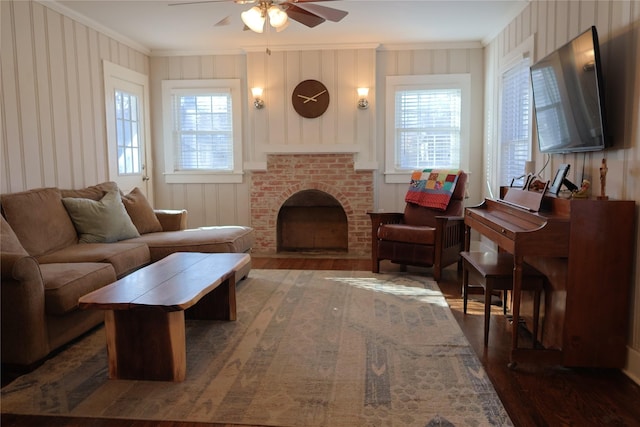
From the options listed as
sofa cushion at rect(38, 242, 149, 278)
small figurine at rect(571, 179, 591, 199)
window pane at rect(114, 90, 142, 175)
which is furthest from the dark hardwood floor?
window pane at rect(114, 90, 142, 175)

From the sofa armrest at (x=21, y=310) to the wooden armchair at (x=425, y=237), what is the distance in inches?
118

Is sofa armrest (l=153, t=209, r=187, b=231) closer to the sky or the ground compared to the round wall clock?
closer to the ground

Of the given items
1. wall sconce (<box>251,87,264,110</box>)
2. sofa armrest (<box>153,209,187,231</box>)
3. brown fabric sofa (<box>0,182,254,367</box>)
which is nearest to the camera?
brown fabric sofa (<box>0,182,254,367</box>)

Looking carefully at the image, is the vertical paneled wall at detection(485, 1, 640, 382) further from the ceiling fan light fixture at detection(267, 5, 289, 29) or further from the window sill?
the window sill

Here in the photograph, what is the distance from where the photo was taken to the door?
16.7 ft

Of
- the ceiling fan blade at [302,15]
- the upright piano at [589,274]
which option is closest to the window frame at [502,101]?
the upright piano at [589,274]

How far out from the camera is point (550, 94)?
10.3 ft

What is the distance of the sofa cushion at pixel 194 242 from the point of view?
398cm

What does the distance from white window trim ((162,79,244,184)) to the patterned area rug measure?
2.85 m

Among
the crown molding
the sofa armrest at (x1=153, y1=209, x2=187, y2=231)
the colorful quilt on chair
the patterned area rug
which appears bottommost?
the patterned area rug

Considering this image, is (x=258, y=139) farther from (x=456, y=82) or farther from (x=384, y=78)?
(x=456, y=82)

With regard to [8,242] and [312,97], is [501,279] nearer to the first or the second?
[8,242]

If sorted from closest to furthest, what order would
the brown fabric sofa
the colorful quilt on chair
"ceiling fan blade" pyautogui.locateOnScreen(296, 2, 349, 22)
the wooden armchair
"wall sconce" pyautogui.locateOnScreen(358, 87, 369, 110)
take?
1. the brown fabric sofa
2. "ceiling fan blade" pyautogui.locateOnScreen(296, 2, 349, 22)
3. the wooden armchair
4. the colorful quilt on chair
5. "wall sconce" pyautogui.locateOnScreen(358, 87, 369, 110)

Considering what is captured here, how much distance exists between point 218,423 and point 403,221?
3.46m
